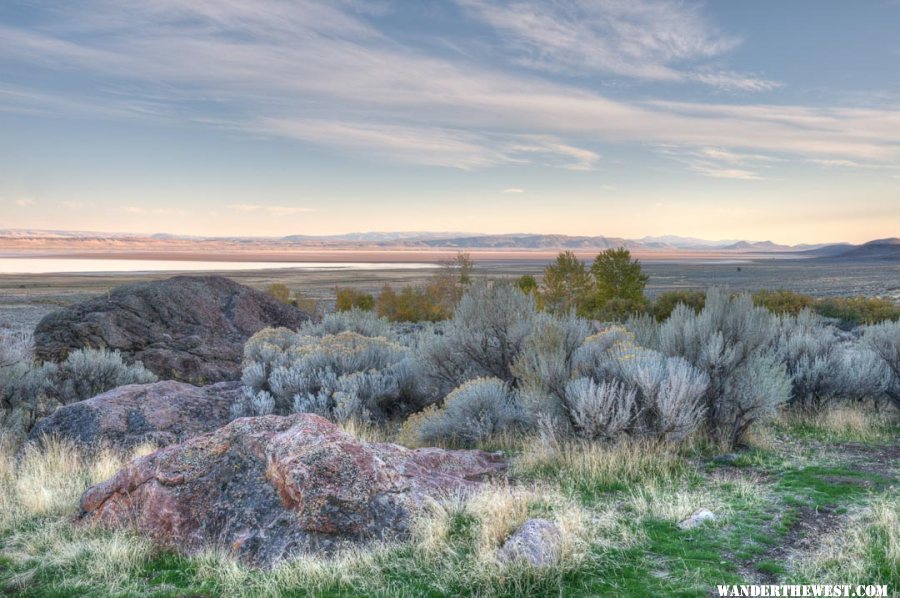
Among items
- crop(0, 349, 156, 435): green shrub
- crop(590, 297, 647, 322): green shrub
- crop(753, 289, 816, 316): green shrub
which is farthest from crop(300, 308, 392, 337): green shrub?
crop(753, 289, 816, 316): green shrub

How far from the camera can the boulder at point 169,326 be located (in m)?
15.3

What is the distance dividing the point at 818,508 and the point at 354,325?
11.8m

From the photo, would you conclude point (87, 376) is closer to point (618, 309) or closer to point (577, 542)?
point (577, 542)

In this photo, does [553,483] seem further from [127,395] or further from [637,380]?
[127,395]

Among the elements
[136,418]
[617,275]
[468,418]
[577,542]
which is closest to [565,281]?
[617,275]

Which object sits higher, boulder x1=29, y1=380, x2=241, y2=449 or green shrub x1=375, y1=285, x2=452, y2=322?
boulder x1=29, y1=380, x2=241, y2=449

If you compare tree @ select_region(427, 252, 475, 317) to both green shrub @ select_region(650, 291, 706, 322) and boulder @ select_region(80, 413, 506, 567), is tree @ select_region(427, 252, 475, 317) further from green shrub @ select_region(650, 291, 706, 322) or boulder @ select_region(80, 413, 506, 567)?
boulder @ select_region(80, 413, 506, 567)

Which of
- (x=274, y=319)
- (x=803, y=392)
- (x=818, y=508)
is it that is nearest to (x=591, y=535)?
(x=818, y=508)

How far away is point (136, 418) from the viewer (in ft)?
33.0

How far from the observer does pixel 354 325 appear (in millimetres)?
16094

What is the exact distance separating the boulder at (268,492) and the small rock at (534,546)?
114 centimetres

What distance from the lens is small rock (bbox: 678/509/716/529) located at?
5422 millimetres

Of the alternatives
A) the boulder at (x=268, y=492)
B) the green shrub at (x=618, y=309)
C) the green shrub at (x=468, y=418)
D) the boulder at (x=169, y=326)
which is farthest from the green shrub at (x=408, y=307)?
the boulder at (x=268, y=492)

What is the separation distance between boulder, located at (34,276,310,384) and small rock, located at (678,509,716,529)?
12368mm
